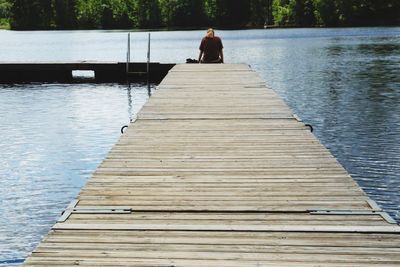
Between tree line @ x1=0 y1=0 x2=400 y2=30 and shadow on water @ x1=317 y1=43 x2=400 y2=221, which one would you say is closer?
shadow on water @ x1=317 y1=43 x2=400 y2=221

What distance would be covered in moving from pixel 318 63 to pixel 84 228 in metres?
33.8

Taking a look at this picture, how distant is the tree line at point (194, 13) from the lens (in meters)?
108

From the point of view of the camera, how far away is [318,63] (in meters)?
36.8

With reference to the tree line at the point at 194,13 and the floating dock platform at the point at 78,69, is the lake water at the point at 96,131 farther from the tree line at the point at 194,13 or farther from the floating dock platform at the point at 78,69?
the tree line at the point at 194,13

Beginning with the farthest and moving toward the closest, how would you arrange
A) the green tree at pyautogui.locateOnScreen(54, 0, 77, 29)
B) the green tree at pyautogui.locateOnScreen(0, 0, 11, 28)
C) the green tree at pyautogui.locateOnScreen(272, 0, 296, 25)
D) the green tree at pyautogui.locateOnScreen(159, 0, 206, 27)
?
the green tree at pyautogui.locateOnScreen(0, 0, 11, 28), the green tree at pyautogui.locateOnScreen(54, 0, 77, 29), the green tree at pyautogui.locateOnScreen(159, 0, 206, 27), the green tree at pyautogui.locateOnScreen(272, 0, 296, 25)

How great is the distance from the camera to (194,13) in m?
134

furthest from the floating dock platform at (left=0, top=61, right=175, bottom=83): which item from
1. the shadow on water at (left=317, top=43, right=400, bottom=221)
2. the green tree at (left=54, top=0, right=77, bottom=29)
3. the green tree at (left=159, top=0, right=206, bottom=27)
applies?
the green tree at (left=54, top=0, right=77, bottom=29)

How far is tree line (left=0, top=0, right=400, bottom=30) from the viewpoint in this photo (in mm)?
107625

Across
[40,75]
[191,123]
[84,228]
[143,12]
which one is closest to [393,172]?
[191,123]

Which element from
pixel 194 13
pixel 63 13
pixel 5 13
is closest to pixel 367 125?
pixel 194 13

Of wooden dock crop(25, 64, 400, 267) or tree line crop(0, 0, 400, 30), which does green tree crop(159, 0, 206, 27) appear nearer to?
tree line crop(0, 0, 400, 30)

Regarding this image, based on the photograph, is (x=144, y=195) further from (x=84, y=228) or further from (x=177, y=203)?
(x=84, y=228)

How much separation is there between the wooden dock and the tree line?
4098 inches

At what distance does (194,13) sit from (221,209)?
133m
